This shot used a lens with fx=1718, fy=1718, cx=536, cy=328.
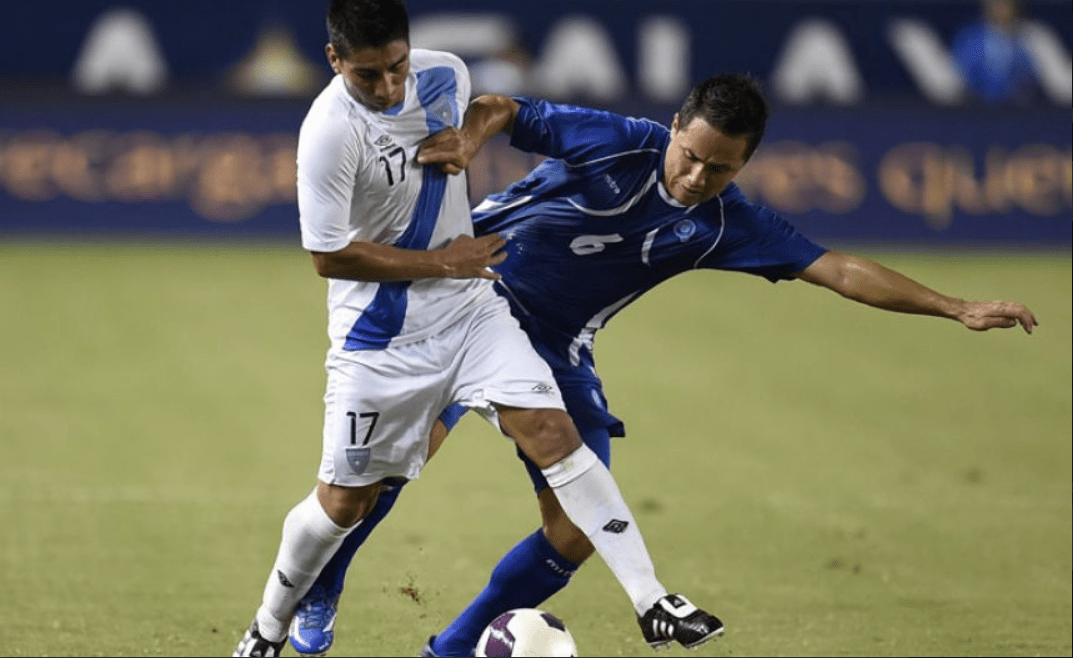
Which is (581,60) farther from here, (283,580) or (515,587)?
(283,580)

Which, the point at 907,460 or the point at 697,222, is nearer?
the point at 697,222

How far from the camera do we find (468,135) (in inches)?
208

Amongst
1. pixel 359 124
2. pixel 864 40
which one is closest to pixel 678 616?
pixel 359 124

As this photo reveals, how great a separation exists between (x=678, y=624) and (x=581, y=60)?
13298mm

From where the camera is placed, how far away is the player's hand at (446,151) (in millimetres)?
5188

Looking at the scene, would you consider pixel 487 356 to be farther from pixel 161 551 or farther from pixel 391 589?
pixel 161 551

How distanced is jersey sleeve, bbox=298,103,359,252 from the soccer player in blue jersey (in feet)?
0.94

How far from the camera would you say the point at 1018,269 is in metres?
15.2

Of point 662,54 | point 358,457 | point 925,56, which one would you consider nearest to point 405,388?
point 358,457

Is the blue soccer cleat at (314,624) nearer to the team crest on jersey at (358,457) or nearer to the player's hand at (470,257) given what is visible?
the team crest on jersey at (358,457)

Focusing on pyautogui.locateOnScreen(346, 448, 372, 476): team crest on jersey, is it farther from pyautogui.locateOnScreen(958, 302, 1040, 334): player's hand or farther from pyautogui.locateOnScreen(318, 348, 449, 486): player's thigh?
pyautogui.locateOnScreen(958, 302, 1040, 334): player's hand

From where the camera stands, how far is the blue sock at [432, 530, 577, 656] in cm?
582

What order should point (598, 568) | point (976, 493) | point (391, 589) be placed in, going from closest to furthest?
point (391, 589)
point (598, 568)
point (976, 493)

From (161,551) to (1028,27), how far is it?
43.0 feet
